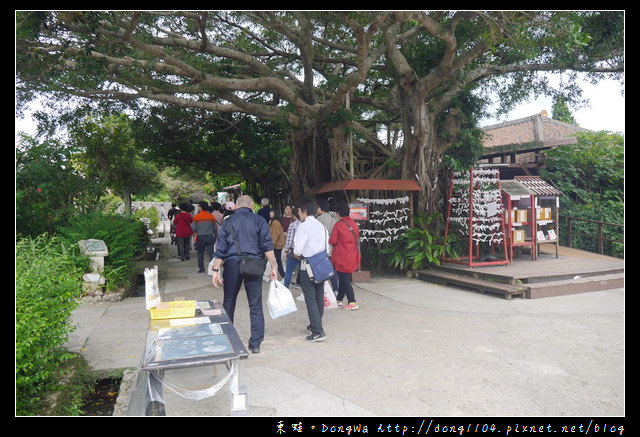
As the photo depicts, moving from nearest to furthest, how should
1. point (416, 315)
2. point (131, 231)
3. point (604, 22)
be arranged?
point (416, 315) < point (604, 22) < point (131, 231)

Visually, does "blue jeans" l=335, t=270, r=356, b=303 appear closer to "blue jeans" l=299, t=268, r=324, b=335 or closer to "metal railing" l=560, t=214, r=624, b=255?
"blue jeans" l=299, t=268, r=324, b=335

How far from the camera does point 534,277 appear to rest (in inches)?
316

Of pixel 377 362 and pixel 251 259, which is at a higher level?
pixel 251 259

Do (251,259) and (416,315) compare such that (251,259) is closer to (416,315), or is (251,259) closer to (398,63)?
(416,315)

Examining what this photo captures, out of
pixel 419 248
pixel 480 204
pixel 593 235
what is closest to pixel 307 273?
pixel 419 248

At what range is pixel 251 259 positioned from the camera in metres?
4.81

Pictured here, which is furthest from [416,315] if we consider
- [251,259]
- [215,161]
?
[215,161]

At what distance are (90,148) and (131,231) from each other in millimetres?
9324

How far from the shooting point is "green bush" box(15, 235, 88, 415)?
3109 mm

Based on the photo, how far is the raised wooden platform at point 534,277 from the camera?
7.73m

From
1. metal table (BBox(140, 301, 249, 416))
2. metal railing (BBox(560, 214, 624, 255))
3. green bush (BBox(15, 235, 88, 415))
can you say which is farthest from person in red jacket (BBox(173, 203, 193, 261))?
metal railing (BBox(560, 214, 624, 255))

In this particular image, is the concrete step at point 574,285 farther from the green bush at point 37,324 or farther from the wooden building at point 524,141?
the green bush at point 37,324

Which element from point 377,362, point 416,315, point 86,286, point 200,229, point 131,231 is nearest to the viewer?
point 377,362

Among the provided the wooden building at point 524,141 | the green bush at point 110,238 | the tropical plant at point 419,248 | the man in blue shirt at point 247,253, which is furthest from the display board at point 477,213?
the green bush at point 110,238
